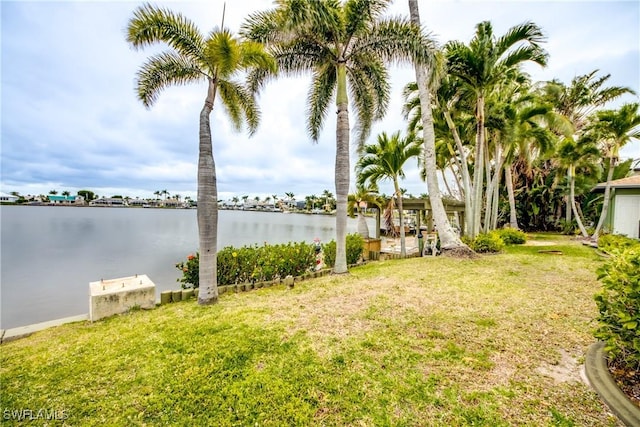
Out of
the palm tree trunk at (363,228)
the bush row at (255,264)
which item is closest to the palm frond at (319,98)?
the palm tree trunk at (363,228)

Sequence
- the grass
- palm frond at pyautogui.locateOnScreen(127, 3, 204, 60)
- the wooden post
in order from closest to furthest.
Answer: the grass, palm frond at pyautogui.locateOnScreen(127, 3, 204, 60), the wooden post

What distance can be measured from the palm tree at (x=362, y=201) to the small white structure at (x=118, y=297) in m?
8.31

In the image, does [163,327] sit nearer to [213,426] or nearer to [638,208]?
[213,426]

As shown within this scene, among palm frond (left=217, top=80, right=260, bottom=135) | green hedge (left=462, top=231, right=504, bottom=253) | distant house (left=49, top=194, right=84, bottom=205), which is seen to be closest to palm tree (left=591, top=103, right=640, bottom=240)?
green hedge (left=462, top=231, right=504, bottom=253)

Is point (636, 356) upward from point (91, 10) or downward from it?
downward

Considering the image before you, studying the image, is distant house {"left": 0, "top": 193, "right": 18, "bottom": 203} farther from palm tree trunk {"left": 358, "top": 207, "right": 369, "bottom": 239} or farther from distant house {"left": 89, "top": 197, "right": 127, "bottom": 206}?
palm tree trunk {"left": 358, "top": 207, "right": 369, "bottom": 239}

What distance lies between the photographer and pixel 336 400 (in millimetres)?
2355

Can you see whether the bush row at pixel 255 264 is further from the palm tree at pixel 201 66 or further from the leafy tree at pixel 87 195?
the leafy tree at pixel 87 195

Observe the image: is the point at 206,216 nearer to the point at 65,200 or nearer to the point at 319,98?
the point at 319,98

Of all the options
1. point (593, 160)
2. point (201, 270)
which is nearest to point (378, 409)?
point (201, 270)

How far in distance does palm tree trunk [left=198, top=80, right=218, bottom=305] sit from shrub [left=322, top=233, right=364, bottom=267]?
3.89 metres

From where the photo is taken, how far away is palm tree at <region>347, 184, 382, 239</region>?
11.6 meters

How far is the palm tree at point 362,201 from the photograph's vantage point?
11.6 m

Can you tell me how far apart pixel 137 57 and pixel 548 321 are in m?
8.61
